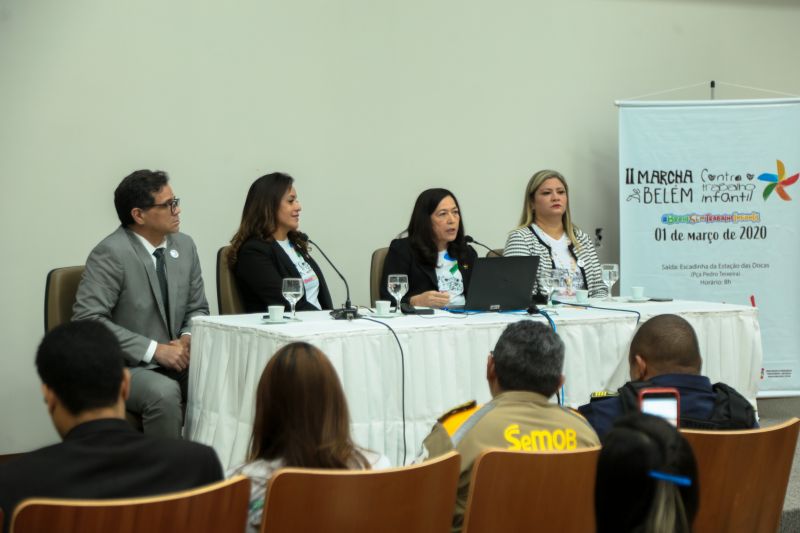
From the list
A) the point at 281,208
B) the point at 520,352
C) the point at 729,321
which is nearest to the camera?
the point at 520,352

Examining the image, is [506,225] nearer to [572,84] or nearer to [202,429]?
[572,84]

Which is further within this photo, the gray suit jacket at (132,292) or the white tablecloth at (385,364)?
the gray suit jacket at (132,292)

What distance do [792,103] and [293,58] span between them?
288 centimetres

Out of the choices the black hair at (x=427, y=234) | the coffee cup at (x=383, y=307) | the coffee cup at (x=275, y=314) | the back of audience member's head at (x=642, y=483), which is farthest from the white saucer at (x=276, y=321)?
the back of audience member's head at (x=642, y=483)

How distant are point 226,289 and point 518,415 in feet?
7.12

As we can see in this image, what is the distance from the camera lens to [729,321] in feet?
12.3

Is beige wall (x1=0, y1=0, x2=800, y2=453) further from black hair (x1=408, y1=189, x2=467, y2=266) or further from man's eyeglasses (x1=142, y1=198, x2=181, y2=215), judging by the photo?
man's eyeglasses (x1=142, y1=198, x2=181, y2=215)

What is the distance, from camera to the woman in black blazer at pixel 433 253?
419 centimetres

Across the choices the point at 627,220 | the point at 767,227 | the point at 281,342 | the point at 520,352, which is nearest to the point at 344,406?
the point at 520,352

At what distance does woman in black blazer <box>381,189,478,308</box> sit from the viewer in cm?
419

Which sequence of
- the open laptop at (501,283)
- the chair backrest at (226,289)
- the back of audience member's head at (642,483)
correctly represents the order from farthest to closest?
the chair backrest at (226,289) < the open laptop at (501,283) < the back of audience member's head at (642,483)

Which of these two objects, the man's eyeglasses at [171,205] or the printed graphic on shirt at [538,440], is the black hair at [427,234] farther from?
the printed graphic on shirt at [538,440]

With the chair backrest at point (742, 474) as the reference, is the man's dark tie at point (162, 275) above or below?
above

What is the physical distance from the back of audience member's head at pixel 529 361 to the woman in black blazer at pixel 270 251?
1.84 metres
